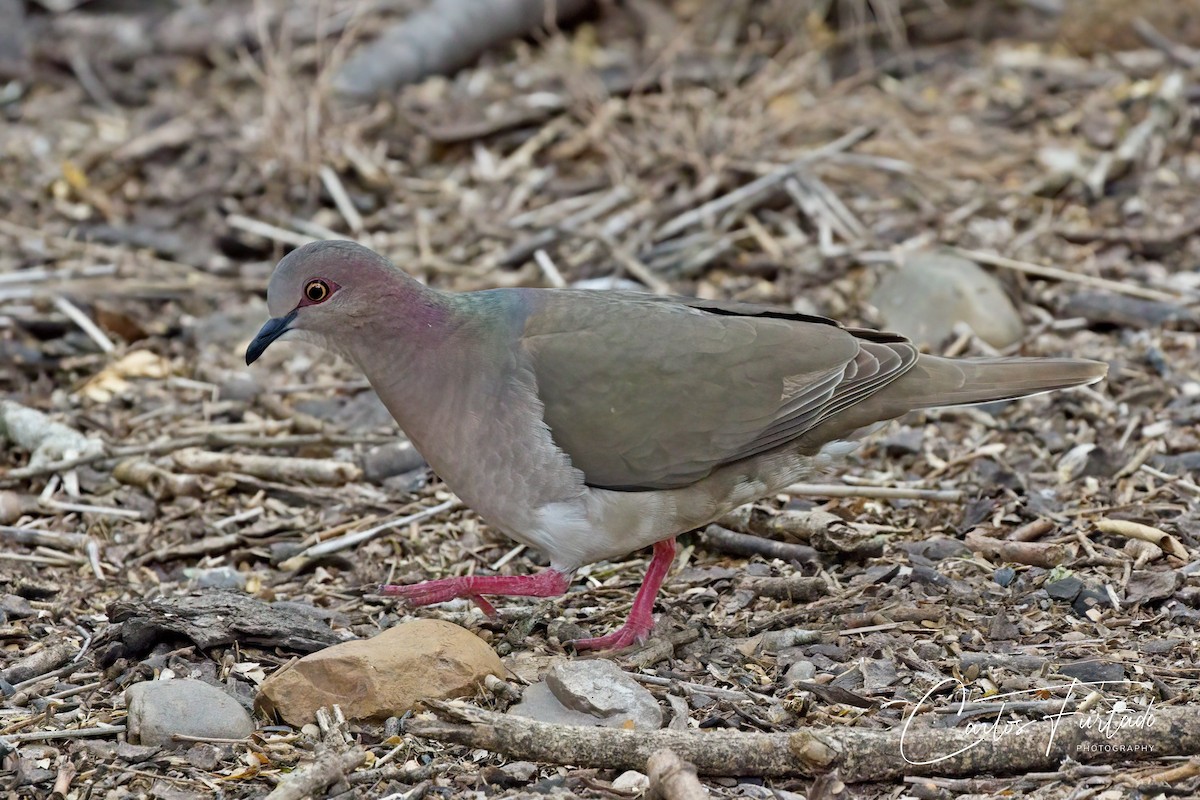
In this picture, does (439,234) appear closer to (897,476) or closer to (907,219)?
(907,219)

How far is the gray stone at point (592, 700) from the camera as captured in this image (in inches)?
138

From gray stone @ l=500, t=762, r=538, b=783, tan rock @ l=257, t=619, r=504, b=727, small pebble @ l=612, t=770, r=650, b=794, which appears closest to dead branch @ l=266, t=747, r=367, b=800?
tan rock @ l=257, t=619, r=504, b=727

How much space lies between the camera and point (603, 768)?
3.29 m

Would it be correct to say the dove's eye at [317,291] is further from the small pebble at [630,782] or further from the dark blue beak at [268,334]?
the small pebble at [630,782]

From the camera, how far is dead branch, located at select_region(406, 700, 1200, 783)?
3.14 metres

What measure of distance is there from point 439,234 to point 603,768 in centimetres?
433

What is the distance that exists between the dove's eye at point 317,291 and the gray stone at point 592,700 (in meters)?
1.35

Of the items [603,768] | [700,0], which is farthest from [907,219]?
[603,768]

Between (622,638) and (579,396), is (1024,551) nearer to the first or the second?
(622,638)

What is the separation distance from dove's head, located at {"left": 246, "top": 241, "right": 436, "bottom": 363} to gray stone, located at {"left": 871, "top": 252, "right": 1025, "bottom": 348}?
8.54 ft

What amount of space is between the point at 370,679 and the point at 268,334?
46.9 inches

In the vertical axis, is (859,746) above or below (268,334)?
below

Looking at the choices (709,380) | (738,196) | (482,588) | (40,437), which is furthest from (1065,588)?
(40,437)

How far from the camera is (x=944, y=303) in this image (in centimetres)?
609
